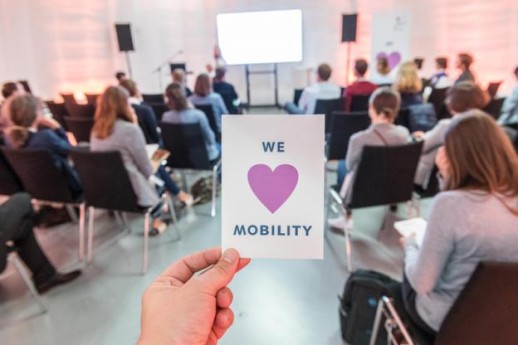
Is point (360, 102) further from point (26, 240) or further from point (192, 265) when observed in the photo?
point (192, 265)

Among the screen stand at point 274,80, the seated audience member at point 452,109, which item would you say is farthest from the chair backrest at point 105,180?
the screen stand at point 274,80

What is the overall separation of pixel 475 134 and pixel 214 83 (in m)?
4.31

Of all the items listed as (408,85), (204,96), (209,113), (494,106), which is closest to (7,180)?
(209,113)

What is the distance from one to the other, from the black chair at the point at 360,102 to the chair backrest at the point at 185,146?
1747 millimetres

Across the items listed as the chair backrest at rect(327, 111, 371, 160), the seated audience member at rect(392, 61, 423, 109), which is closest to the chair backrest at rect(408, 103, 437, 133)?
the seated audience member at rect(392, 61, 423, 109)

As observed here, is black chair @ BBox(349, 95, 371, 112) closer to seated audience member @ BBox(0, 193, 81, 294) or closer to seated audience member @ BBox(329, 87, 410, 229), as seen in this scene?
seated audience member @ BBox(329, 87, 410, 229)

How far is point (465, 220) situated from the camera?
1.07 m

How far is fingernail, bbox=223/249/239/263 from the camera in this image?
0.62 metres

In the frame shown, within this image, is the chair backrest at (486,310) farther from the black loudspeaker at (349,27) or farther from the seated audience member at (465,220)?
the black loudspeaker at (349,27)

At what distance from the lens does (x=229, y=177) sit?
2.00ft

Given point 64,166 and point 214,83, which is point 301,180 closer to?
point 64,166

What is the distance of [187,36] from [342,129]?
5890mm

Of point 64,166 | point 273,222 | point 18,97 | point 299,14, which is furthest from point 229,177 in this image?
point 299,14

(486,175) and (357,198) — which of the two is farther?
(357,198)
